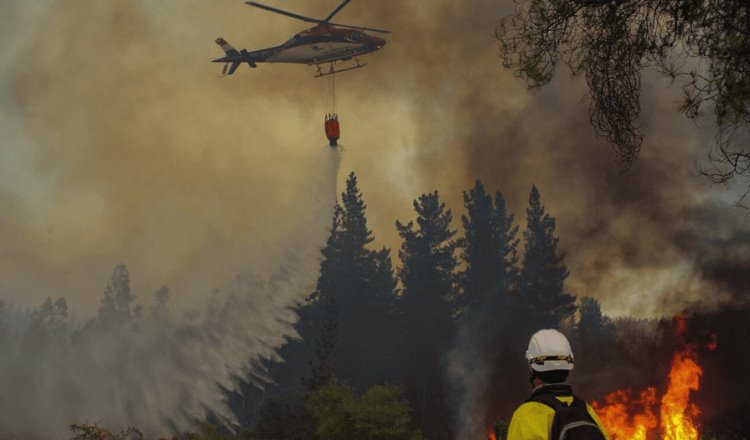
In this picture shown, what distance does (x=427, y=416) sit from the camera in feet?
245

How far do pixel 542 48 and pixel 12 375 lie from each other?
73.4 m

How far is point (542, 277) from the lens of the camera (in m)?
87.4

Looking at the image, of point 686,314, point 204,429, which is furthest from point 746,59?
point 686,314

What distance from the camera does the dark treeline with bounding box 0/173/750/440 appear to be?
2141 inches

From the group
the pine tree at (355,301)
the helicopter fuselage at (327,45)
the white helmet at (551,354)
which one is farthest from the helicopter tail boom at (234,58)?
the white helmet at (551,354)

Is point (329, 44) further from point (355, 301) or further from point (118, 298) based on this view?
point (118, 298)

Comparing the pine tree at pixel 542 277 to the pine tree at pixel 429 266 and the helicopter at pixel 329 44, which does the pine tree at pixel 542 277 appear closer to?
the pine tree at pixel 429 266

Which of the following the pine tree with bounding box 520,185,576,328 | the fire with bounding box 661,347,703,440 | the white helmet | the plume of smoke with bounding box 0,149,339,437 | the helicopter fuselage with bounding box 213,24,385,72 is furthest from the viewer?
the pine tree with bounding box 520,185,576,328

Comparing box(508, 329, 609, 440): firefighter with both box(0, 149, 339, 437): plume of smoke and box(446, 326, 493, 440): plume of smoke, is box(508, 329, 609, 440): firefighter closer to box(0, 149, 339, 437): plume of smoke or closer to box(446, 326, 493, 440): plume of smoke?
box(0, 149, 339, 437): plume of smoke

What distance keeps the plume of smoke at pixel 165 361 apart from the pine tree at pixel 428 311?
17456 millimetres

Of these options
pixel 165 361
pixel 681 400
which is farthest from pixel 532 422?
pixel 165 361

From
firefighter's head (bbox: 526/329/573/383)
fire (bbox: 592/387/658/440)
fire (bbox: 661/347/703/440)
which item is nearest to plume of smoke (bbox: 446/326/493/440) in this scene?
fire (bbox: 592/387/658/440)

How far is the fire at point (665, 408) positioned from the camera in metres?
47.9

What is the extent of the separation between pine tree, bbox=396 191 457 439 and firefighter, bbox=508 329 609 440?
70.1 meters
